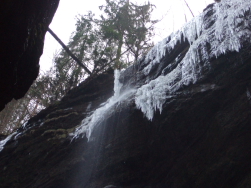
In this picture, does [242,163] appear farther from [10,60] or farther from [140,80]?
[10,60]

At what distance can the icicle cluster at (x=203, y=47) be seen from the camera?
237 inches

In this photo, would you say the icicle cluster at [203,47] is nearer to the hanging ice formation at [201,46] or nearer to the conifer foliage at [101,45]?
the hanging ice formation at [201,46]

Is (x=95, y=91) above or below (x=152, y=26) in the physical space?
below

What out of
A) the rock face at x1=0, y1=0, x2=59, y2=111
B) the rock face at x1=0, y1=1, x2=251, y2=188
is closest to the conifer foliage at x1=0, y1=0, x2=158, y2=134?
the rock face at x1=0, y1=1, x2=251, y2=188

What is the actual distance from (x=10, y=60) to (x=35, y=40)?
0.67m

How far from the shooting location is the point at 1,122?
1485 centimetres

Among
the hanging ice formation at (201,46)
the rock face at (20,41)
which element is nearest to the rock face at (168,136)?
the hanging ice formation at (201,46)

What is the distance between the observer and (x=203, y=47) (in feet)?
21.2

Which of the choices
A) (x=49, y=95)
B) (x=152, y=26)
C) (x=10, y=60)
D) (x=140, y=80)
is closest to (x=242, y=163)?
(x=140, y=80)

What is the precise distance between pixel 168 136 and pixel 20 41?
4.13 m

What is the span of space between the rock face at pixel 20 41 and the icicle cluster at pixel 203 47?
3079mm

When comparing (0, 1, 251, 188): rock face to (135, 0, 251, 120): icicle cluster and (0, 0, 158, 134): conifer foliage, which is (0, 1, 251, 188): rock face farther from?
(0, 0, 158, 134): conifer foliage

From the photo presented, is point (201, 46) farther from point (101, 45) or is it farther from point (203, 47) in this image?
point (101, 45)

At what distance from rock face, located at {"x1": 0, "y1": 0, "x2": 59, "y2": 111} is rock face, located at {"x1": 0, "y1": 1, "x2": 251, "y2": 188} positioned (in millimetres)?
3103
